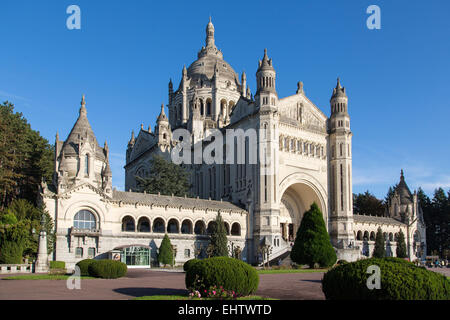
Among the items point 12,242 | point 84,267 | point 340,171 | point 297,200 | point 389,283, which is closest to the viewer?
point 389,283

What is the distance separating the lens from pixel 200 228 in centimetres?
6091

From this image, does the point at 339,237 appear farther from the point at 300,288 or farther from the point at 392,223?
the point at 300,288

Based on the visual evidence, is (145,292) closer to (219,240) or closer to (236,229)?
(219,240)

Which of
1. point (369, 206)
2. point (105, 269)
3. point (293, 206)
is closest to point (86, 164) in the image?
point (105, 269)

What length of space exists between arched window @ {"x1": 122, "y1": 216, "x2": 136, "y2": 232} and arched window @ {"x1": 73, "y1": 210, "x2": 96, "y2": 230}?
5155 millimetres

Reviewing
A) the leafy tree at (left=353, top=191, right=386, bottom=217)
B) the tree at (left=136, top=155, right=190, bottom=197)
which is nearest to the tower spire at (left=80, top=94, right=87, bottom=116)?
the tree at (left=136, top=155, right=190, bottom=197)

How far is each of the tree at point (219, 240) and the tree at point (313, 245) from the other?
879 cm

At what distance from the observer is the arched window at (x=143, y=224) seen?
56622 millimetres

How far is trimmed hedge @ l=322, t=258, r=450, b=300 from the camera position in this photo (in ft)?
49.0

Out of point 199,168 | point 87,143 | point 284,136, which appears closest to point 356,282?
point 87,143

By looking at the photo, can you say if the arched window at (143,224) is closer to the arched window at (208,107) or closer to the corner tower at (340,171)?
the corner tower at (340,171)

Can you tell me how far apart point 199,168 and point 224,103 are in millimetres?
16651

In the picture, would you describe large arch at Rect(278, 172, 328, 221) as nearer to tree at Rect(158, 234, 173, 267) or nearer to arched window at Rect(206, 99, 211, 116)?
tree at Rect(158, 234, 173, 267)

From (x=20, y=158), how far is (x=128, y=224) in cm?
1579
